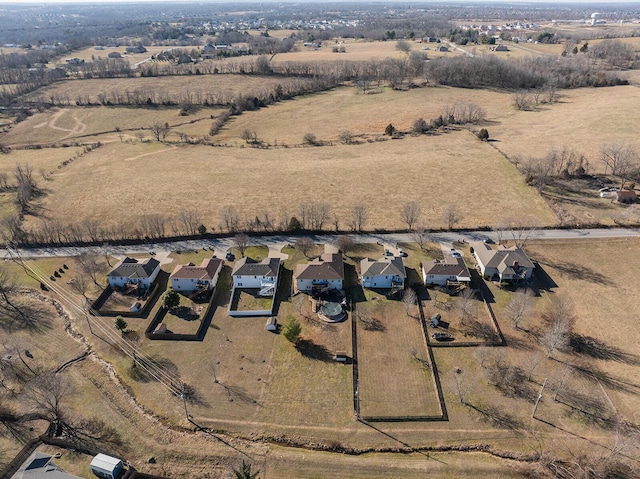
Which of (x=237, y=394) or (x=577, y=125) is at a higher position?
(x=577, y=125)

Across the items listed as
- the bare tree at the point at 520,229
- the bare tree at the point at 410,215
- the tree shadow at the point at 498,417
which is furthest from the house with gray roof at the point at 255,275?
the bare tree at the point at 520,229

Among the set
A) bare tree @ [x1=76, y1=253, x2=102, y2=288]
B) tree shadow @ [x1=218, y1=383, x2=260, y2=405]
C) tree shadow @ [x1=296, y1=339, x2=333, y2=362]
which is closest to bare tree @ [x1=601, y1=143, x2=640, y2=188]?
tree shadow @ [x1=296, y1=339, x2=333, y2=362]

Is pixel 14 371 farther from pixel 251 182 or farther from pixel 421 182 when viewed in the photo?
pixel 421 182

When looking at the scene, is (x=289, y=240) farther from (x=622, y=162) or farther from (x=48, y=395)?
(x=622, y=162)

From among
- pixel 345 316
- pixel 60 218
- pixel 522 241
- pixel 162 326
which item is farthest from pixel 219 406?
pixel 60 218

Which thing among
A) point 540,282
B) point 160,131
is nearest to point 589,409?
point 540,282

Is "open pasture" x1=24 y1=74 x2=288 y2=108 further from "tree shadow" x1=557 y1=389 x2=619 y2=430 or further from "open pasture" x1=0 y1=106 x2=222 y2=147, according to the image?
"tree shadow" x1=557 y1=389 x2=619 y2=430
